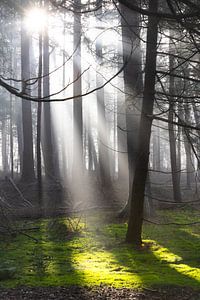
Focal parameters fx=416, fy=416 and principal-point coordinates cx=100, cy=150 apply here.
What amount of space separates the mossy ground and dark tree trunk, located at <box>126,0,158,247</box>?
1.60 feet

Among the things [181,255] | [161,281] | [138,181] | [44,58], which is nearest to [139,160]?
[138,181]

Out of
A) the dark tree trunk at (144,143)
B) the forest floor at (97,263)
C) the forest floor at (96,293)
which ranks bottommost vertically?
the forest floor at (96,293)

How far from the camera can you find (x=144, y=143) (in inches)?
372

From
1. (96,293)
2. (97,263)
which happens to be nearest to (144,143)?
(97,263)

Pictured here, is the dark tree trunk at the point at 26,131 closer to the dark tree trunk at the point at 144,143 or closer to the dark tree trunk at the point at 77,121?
the dark tree trunk at the point at 77,121

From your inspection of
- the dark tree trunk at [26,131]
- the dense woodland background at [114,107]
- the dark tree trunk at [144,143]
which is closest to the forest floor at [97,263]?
the dark tree trunk at [144,143]

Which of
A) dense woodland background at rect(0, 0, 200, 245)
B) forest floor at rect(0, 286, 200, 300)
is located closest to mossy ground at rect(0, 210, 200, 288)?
forest floor at rect(0, 286, 200, 300)

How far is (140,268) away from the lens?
7.67m

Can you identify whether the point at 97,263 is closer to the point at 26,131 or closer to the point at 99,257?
the point at 99,257

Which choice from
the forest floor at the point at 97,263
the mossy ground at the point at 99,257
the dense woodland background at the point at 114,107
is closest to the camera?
the forest floor at the point at 97,263

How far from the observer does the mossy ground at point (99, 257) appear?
22.3 ft

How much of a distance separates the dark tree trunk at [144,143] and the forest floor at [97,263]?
1.60 feet

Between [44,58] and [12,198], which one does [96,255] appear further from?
[44,58]

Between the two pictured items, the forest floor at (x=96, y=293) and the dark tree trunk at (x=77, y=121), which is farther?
the dark tree trunk at (x=77, y=121)
